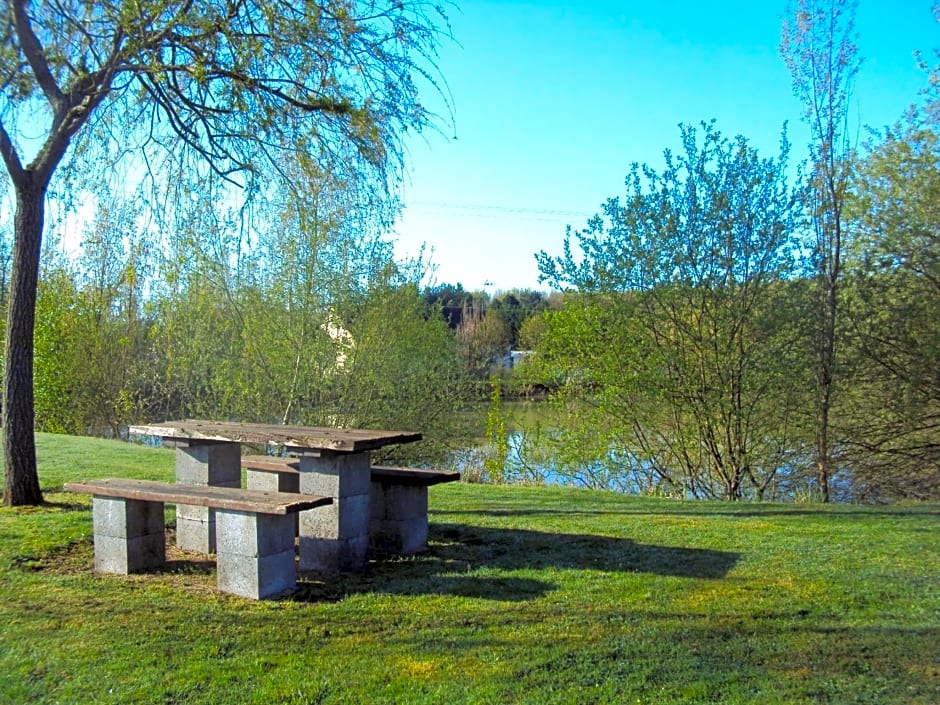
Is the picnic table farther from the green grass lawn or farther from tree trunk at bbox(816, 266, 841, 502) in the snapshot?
tree trunk at bbox(816, 266, 841, 502)

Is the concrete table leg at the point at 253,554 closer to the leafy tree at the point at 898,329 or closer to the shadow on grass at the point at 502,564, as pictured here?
the shadow on grass at the point at 502,564

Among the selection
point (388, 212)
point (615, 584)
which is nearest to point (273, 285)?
point (388, 212)

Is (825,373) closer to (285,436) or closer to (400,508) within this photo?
(400,508)

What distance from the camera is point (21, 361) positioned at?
24.6 feet

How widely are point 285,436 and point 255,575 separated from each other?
39.6 inches

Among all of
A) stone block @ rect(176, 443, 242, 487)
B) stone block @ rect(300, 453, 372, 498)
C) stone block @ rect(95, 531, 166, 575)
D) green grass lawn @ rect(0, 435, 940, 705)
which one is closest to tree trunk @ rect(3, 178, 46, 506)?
green grass lawn @ rect(0, 435, 940, 705)

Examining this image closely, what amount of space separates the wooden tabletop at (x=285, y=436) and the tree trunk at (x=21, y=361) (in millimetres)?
1474

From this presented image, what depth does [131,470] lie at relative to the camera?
1059 cm

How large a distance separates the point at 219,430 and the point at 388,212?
346 cm

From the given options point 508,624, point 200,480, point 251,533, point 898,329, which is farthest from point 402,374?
point 508,624

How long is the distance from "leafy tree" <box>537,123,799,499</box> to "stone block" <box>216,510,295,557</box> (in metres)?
10.2

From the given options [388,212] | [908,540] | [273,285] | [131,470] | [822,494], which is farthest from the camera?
[273,285]

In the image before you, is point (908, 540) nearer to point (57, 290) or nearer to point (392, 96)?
point (392, 96)

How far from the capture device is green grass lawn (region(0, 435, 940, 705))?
373 cm
